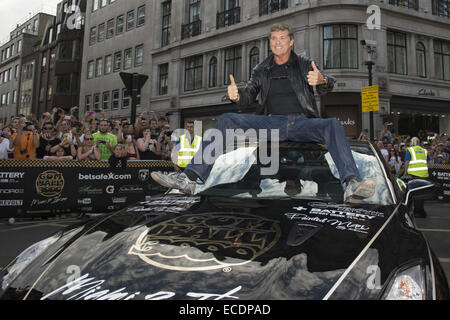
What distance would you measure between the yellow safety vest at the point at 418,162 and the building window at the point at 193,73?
1844 cm

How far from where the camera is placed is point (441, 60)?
22734mm

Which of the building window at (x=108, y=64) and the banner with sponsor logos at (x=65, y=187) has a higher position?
the building window at (x=108, y=64)

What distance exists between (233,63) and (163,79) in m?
7.21

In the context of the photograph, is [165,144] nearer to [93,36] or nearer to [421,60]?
[421,60]

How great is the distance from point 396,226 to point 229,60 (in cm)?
2340

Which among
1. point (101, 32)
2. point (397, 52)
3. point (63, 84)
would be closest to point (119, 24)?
point (101, 32)

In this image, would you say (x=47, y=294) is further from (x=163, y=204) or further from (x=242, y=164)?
(x=242, y=164)

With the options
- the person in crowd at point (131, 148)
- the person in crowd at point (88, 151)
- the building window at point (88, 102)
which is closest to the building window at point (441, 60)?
the person in crowd at point (131, 148)

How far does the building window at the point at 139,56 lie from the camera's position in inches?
1211

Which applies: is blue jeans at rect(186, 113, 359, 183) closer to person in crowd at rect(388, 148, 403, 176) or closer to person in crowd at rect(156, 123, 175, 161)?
person in crowd at rect(156, 123, 175, 161)

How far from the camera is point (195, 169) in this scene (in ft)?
8.91

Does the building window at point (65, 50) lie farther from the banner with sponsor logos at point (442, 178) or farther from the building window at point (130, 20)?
the banner with sponsor logos at point (442, 178)

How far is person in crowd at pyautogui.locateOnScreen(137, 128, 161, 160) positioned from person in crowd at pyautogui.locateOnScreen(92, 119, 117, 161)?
89 cm

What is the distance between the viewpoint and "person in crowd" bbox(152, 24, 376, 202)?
97.7 inches
